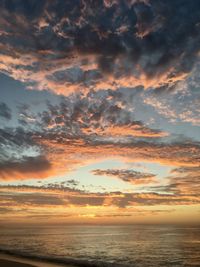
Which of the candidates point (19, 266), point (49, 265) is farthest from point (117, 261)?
point (19, 266)

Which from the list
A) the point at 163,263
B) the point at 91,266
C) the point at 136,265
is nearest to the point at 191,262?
the point at 163,263

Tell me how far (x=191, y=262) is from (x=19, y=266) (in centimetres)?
2197

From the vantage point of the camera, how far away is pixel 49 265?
3762cm

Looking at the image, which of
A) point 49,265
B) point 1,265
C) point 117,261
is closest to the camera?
point 1,265

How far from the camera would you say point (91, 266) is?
39094 millimetres

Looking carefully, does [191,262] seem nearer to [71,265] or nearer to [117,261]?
[117,261]

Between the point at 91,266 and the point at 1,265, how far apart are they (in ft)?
33.2

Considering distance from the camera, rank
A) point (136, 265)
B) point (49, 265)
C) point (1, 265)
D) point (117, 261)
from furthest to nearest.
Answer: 1. point (117, 261)
2. point (136, 265)
3. point (49, 265)
4. point (1, 265)

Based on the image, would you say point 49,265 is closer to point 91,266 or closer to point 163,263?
point 91,266

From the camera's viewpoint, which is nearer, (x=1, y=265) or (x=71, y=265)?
(x=1, y=265)

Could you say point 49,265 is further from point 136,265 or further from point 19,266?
point 136,265

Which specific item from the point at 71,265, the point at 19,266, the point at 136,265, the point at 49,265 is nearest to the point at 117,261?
the point at 136,265

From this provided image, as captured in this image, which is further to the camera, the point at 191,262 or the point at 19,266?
the point at 191,262

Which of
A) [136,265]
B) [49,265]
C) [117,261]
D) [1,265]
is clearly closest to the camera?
[1,265]
